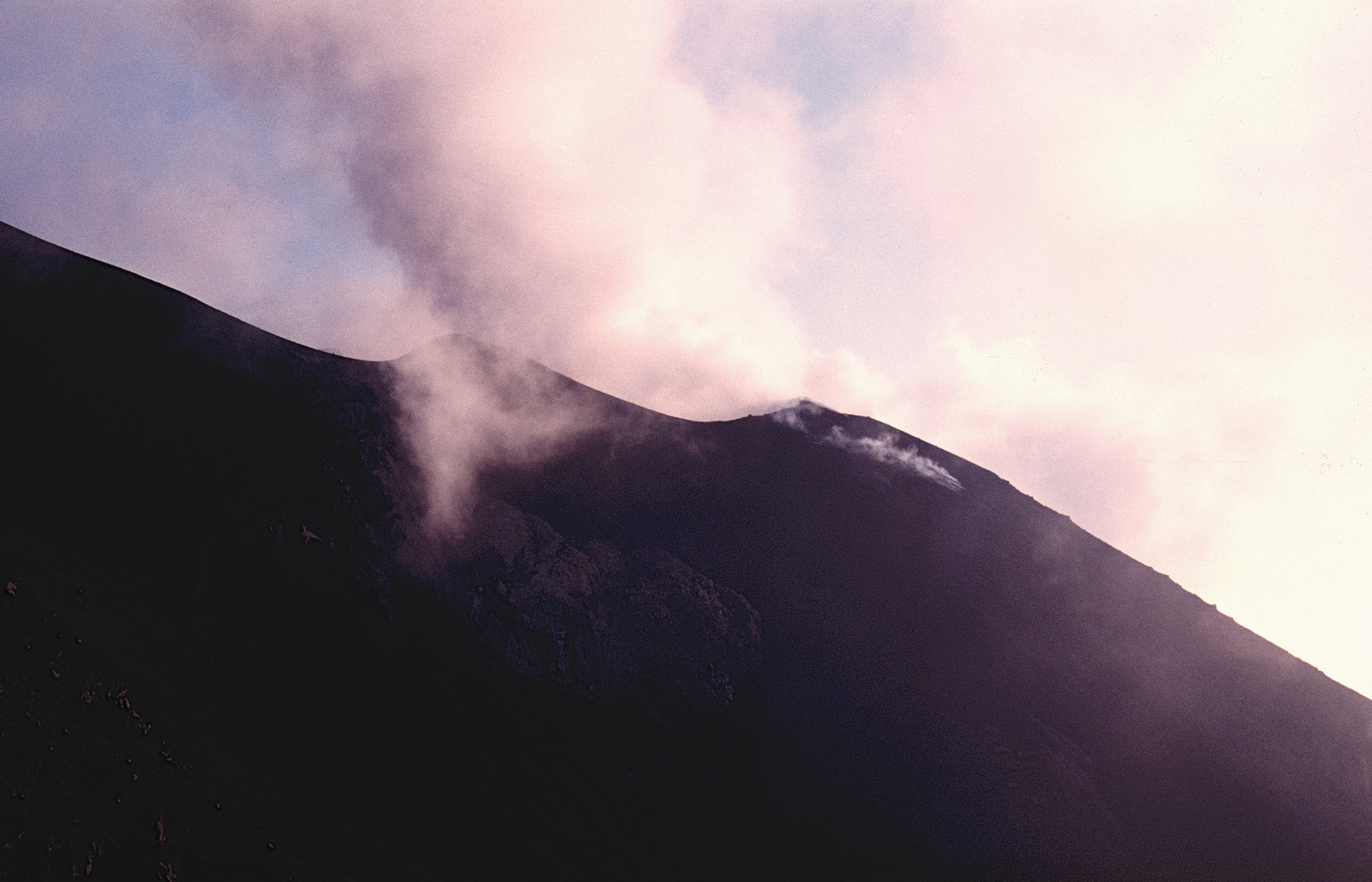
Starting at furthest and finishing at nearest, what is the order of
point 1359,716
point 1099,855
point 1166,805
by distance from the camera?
point 1359,716, point 1166,805, point 1099,855

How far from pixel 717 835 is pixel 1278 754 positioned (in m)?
40.1

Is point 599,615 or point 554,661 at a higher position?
point 599,615

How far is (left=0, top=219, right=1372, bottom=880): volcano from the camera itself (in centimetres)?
2416

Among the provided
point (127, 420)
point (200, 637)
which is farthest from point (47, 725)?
point (127, 420)

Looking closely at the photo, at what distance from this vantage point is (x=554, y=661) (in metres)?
40.5

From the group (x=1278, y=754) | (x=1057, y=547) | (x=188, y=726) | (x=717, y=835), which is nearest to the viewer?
(x=188, y=726)

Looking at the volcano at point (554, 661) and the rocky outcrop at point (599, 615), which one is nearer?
the volcano at point (554, 661)

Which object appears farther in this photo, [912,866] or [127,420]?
[912,866]

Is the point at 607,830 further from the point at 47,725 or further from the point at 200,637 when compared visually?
the point at 47,725

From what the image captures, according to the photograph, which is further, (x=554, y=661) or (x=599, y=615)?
(x=599, y=615)

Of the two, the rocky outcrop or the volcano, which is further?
the rocky outcrop

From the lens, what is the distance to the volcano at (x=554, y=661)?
2416cm

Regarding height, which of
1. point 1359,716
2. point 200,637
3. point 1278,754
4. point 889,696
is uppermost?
point 1359,716

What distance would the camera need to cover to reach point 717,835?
34500mm
